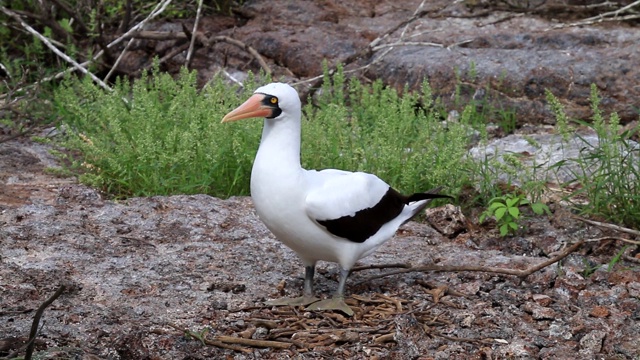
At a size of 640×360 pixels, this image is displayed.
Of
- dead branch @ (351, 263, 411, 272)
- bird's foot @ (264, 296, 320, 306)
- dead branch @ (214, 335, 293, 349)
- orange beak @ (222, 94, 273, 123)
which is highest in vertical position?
orange beak @ (222, 94, 273, 123)

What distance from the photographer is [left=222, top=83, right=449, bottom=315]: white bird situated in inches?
160

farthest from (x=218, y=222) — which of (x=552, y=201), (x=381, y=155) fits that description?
(x=552, y=201)

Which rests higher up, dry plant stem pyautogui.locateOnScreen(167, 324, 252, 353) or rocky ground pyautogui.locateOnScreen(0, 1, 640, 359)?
dry plant stem pyautogui.locateOnScreen(167, 324, 252, 353)

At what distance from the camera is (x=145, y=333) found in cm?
393

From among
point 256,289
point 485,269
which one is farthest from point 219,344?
point 485,269

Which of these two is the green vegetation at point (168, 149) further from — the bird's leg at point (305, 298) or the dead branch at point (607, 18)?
the dead branch at point (607, 18)

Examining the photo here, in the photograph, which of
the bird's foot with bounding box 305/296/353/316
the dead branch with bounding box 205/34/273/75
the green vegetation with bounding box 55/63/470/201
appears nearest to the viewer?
the bird's foot with bounding box 305/296/353/316

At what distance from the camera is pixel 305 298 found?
4359mm

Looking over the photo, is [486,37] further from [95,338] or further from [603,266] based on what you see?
[95,338]

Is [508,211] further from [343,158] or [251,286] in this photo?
[251,286]

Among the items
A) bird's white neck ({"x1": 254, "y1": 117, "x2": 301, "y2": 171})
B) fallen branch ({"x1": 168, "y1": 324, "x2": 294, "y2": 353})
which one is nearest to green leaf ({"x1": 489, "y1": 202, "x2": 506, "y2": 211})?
bird's white neck ({"x1": 254, "y1": 117, "x2": 301, "y2": 171})

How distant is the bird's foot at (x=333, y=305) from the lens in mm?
4234

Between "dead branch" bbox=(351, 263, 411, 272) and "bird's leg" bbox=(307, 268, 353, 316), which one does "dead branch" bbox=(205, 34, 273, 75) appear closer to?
"dead branch" bbox=(351, 263, 411, 272)

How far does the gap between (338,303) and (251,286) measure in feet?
1.55
